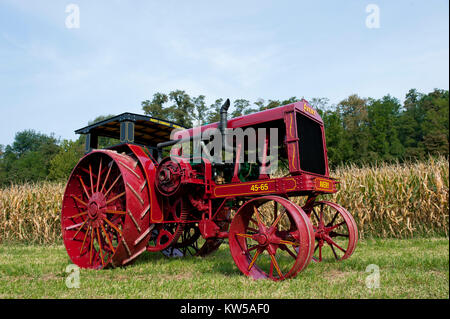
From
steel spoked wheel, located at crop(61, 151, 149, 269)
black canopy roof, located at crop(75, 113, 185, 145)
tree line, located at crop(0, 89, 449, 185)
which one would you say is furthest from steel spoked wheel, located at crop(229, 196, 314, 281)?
tree line, located at crop(0, 89, 449, 185)

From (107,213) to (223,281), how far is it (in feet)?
8.52

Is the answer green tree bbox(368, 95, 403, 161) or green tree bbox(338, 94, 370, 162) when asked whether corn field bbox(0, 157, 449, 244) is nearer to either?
green tree bbox(338, 94, 370, 162)

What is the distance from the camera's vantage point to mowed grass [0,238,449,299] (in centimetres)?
367

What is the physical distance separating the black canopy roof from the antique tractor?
0.09 feet

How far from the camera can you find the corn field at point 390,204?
8789 millimetres

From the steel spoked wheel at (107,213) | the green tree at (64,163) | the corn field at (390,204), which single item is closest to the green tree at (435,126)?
the corn field at (390,204)

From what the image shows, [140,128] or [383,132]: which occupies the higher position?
[383,132]

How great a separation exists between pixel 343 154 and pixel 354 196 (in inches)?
1104

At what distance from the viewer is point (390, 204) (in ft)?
29.6

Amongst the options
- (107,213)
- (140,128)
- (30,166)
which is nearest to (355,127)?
(140,128)

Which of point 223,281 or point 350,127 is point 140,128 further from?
point 350,127

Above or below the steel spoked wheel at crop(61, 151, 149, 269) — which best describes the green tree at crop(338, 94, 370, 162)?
above

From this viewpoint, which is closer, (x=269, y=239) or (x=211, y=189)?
(x=269, y=239)
